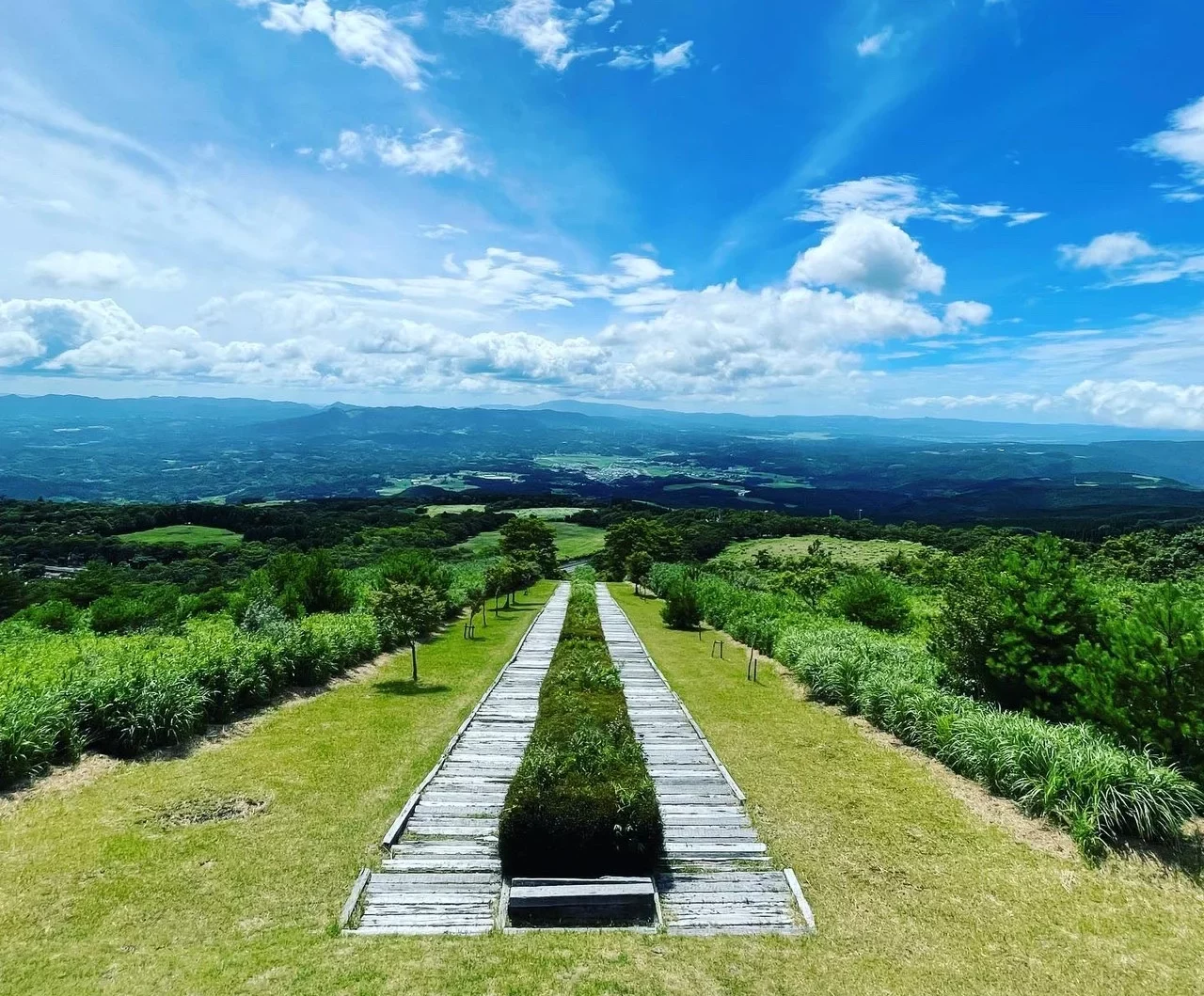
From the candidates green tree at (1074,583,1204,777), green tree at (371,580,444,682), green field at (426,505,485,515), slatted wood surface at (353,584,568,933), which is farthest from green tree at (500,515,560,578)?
green field at (426,505,485,515)

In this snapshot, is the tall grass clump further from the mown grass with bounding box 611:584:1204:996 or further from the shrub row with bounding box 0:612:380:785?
the shrub row with bounding box 0:612:380:785

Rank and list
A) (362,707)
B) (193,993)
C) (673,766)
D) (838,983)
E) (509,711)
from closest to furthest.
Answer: (193,993) → (838,983) → (673,766) → (509,711) → (362,707)

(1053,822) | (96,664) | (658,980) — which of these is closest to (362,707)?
(96,664)

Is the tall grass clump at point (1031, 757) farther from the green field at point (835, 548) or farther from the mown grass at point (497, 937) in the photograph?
the green field at point (835, 548)

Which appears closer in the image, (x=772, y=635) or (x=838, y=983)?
(x=838, y=983)

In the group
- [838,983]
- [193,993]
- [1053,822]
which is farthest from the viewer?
[1053,822]

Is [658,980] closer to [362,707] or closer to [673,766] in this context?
[673,766]

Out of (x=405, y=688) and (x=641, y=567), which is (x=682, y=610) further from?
(x=641, y=567)

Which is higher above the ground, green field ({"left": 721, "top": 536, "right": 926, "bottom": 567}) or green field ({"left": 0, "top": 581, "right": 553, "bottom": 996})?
green field ({"left": 0, "top": 581, "right": 553, "bottom": 996})
